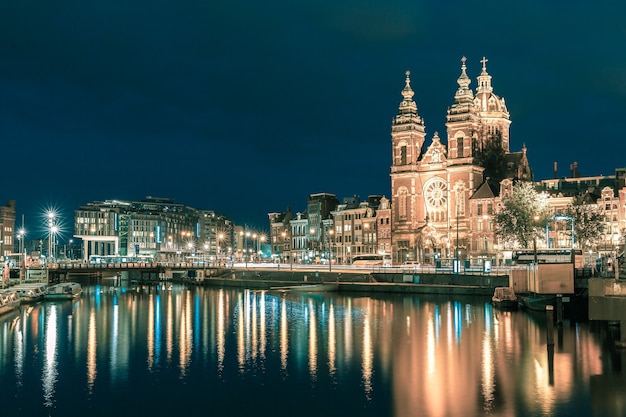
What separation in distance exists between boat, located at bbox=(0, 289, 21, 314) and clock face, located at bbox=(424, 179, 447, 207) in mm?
80105

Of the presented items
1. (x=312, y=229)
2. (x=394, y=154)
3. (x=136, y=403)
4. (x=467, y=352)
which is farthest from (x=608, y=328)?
(x=312, y=229)

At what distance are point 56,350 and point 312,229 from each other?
12707 centimetres

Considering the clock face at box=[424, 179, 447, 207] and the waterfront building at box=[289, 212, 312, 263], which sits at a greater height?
the clock face at box=[424, 179, 447, 207]

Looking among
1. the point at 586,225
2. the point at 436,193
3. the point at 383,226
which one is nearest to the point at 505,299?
the point at 586,225

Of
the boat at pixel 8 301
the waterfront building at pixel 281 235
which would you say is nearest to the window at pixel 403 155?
the waterfront building at pixel 281 235

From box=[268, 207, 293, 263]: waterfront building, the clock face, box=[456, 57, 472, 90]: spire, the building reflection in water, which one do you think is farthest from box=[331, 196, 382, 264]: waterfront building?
the building reflection in water

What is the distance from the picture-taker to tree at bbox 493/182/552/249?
120 m

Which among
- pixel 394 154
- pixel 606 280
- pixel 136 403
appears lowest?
pixel 136 403

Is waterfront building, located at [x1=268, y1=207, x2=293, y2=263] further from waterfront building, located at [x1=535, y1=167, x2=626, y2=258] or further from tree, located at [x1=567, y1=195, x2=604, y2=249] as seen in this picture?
tree, located at [x1=567, y1=195, x2=604, y2=249]

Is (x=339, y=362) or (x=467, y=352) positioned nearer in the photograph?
(x=339, y=362)

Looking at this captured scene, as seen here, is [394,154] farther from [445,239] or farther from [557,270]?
[557,270]

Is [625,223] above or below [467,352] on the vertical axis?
above

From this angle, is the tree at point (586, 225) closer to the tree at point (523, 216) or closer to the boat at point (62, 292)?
the tree at point (523, 216)

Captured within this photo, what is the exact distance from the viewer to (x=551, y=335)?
52.7 meters
